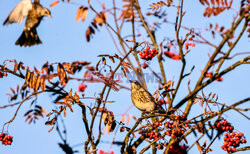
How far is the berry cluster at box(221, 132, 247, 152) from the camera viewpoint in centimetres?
350

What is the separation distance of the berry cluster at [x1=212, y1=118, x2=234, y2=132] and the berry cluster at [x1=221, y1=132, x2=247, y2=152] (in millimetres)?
182

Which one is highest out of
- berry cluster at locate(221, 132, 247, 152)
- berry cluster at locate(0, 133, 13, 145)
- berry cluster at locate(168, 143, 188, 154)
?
berry cluster at locate(221, 132, 247, 152)

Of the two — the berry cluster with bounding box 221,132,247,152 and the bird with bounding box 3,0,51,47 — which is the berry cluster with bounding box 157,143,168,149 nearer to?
the berry cluster with bounding box 221,132,247,152

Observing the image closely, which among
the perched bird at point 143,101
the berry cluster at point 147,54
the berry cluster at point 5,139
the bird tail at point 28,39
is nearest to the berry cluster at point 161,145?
the berry cluster at point 147,54

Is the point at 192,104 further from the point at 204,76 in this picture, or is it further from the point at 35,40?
the point at 35,40

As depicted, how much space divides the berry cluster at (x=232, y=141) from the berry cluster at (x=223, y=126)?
0.60ft

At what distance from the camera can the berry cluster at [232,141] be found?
3.50 metres

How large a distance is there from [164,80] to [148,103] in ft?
5.42

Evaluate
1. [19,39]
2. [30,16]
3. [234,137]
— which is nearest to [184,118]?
[234,137]

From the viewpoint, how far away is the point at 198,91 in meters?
3.38

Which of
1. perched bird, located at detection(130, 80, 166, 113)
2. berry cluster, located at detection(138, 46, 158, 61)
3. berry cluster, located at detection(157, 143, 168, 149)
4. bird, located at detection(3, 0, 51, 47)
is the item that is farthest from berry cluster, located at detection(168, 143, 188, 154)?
bird, located at detection(3, 0, 51, 47)

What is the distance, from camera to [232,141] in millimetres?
3500

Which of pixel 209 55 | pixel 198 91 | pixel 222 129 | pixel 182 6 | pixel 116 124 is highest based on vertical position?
pixel 182 6

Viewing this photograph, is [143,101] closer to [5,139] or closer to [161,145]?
[161,145]
